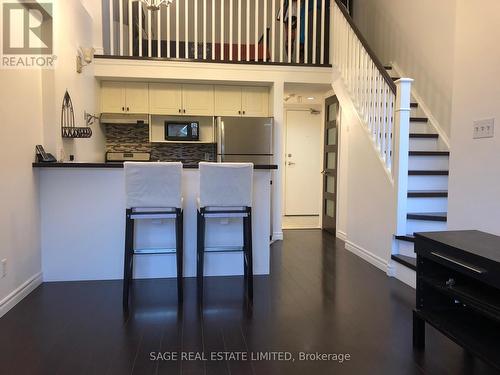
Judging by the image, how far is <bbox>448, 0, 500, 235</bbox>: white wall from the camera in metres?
2.26

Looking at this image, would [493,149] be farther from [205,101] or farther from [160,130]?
[160,130]

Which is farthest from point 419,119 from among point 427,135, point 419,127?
point 427,135

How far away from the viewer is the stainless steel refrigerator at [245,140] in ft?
15.8

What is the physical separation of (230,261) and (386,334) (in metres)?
1.55

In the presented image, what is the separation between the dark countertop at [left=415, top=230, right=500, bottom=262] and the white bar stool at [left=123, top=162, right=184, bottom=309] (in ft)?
5.52

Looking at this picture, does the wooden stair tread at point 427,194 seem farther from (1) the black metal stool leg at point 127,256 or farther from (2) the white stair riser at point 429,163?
(1) the black metal stool leg at point 127,256

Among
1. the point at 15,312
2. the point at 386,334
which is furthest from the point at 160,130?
the point at 386,334

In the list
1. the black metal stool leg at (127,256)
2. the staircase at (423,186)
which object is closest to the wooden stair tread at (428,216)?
the staircase at (423,186)

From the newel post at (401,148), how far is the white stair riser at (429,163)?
0.71 metres

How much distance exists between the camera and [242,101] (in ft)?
17.0

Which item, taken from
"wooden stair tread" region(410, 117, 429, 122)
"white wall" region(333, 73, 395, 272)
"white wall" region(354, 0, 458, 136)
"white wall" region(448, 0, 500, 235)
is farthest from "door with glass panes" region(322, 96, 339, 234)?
"white wall" region(448, 0, 500, 235)

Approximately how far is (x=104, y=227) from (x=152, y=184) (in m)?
0.79

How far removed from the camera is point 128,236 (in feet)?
8.97

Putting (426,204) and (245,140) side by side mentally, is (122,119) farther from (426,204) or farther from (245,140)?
(426,204)
